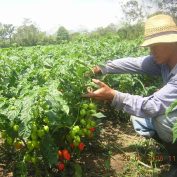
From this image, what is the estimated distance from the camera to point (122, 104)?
326 cm

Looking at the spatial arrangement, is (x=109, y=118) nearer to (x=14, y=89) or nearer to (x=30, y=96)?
(x=14, y=89)

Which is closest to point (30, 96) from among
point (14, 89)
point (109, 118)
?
point (14, 89)

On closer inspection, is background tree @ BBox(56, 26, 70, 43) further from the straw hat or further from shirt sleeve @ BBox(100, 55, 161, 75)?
the straw hat

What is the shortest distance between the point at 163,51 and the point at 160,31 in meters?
0.22

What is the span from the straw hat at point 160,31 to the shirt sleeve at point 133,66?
0.51 metres

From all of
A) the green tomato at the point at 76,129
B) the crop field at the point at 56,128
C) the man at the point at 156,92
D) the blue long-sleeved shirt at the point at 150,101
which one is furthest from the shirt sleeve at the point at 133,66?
the green tomato at the point at 76,129

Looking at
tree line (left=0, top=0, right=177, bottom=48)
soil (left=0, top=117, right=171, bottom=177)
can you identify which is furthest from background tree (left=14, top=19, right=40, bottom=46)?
soil (left=0, top=117, right=171, bottom=177)

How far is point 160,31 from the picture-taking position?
3.54m

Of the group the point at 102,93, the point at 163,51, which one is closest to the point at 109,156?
the point at 102,93

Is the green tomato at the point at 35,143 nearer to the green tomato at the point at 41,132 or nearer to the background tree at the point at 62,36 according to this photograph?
the green tomato at the point at 41,132

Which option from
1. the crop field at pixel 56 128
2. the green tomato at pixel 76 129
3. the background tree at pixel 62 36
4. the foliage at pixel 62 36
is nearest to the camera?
the crop field at pixel 56 128

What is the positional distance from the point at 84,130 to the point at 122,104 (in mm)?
421

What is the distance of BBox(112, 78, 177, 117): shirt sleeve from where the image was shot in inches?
126

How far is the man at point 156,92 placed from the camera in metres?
3.21
